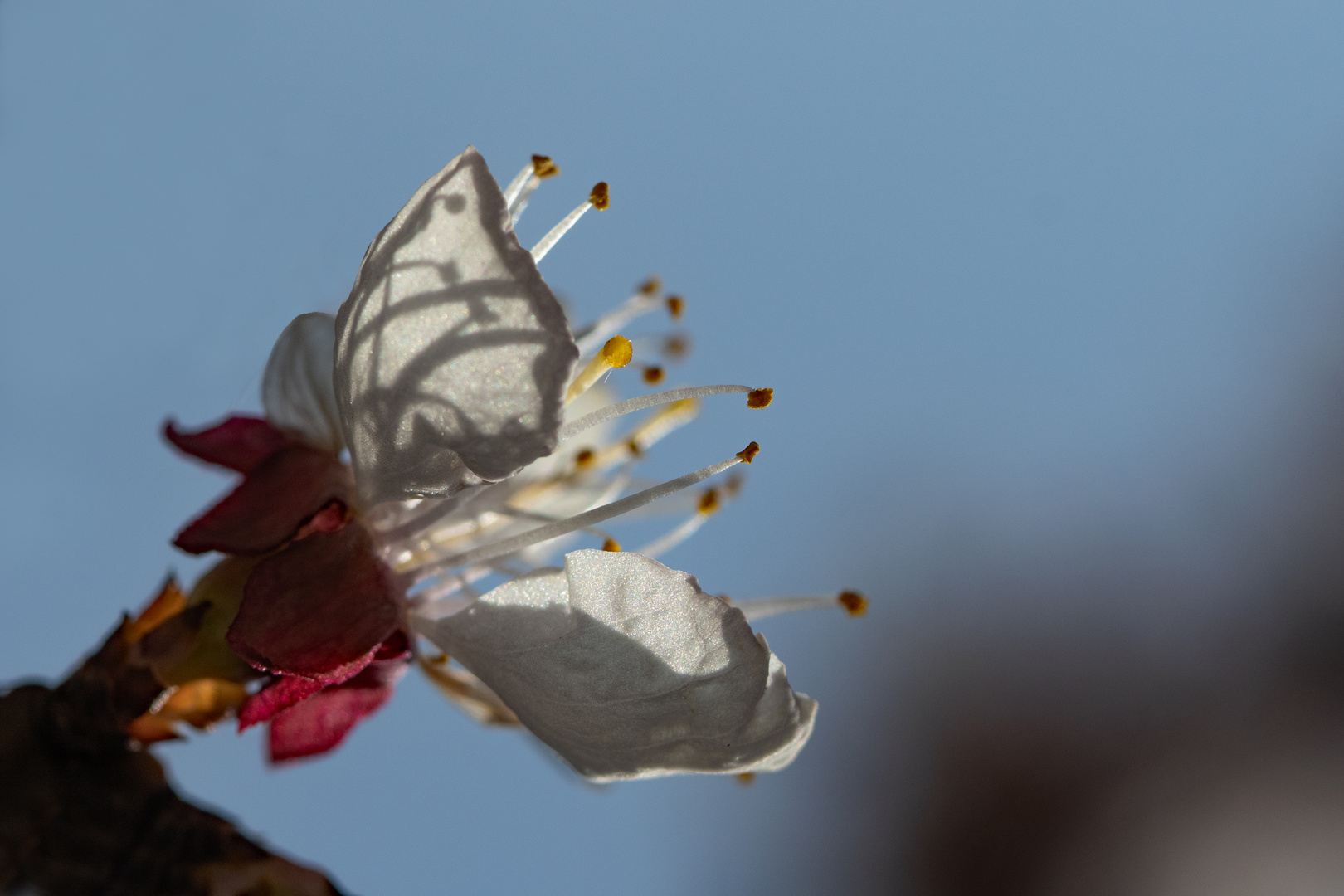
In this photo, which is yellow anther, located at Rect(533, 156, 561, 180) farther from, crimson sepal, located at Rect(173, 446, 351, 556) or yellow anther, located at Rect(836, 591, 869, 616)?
yellow anther, located at Rect(836, 591, 869, 616)

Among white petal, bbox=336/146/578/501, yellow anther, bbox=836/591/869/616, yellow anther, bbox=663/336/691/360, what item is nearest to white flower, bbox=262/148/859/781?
white petal, bbox=336/146/578/501

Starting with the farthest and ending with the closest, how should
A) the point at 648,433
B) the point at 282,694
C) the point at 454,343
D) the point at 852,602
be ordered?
the point at 648,433, the point at 852,602, the point at 282,694, the point at 454,343

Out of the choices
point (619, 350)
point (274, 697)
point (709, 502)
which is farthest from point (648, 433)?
point (274, 697)

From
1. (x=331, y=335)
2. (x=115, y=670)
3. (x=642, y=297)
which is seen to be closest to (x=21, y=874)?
(x=115, y=670)

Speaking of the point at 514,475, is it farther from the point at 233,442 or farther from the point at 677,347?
the point at 677,347

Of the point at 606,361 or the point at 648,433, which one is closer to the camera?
the point at 606,361

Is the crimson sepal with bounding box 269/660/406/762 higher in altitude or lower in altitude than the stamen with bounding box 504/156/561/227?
lower

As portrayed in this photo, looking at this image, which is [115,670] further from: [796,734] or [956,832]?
[956,832]
